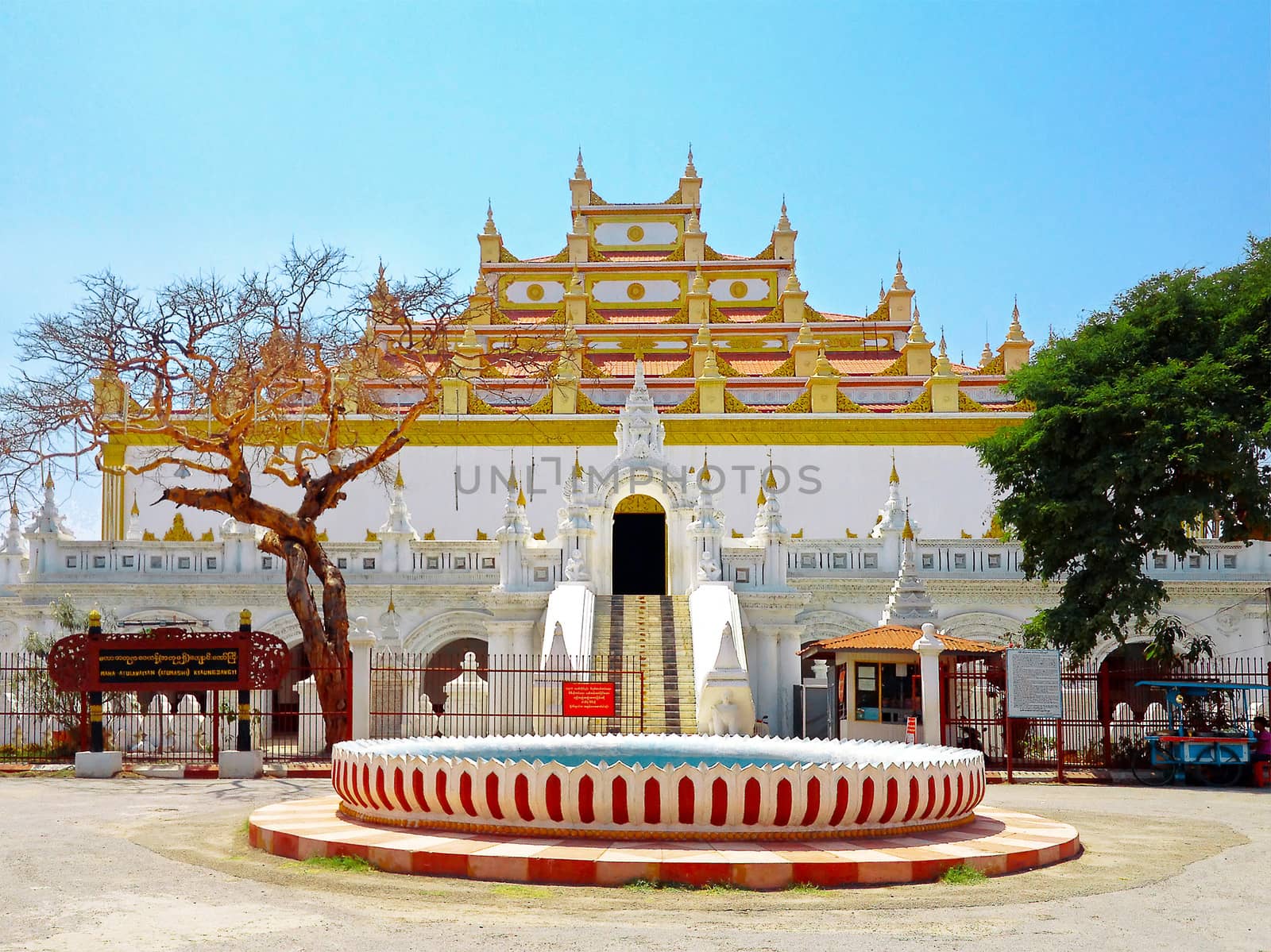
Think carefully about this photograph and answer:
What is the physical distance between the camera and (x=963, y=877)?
10086 millimetres

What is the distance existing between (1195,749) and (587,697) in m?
8.18

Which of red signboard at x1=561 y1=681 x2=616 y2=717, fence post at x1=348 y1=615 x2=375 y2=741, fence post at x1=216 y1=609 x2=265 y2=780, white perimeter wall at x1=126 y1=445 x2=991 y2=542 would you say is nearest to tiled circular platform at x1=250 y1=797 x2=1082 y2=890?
fence post at x1=216 y1=609 x2=265 y2=780

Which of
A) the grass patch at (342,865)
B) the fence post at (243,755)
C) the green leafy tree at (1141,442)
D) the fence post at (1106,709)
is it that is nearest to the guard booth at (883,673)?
the fence post at (1106,709)

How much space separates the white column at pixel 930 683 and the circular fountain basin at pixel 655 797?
22.0 ft

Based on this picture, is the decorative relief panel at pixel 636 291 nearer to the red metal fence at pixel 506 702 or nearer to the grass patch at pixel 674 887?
the red metal fence at pixel 506 702

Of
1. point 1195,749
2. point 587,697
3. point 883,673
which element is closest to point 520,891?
point 587,697

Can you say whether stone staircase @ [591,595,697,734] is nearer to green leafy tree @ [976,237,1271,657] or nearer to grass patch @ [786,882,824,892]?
green leafy tree @ [976,237,1271,657]

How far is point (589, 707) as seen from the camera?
1953cm

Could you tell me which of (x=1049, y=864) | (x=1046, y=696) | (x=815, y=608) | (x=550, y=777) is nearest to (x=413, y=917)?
(x=550, y=777)

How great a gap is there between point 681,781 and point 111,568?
20.4m

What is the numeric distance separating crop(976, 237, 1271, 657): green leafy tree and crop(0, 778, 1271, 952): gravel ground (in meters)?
9.23

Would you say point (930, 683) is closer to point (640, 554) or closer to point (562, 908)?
point (562, 908)

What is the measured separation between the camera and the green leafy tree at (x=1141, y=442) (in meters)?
20.5

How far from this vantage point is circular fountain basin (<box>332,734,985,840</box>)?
1038 centimetres
